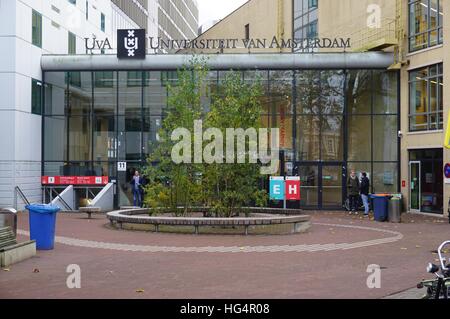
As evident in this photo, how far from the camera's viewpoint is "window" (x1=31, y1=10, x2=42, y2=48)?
2809 cm

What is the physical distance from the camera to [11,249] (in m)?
10.8

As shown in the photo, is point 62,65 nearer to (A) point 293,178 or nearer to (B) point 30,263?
(A) point 293,178

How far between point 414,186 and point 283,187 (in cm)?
593

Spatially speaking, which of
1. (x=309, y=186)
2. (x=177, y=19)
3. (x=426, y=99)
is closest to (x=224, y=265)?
(x=426, y=99)

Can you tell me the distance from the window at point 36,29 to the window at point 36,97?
1.85 m

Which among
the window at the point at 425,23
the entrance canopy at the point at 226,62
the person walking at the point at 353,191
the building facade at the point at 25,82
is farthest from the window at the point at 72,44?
the window at the point at 425,23

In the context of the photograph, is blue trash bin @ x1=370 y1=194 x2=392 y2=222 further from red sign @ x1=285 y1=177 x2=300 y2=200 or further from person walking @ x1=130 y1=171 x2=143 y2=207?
person walking @ x1=130 y1=171 x2=143 y2=207

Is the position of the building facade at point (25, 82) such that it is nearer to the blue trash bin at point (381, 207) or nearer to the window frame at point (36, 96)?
the window frame at point (36, 96)

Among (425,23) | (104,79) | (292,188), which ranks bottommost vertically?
(292,188)

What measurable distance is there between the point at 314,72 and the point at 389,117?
4164 mm

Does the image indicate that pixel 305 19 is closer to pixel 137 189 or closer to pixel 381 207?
pixel 137 189

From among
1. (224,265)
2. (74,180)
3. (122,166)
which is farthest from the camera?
(122,166)
